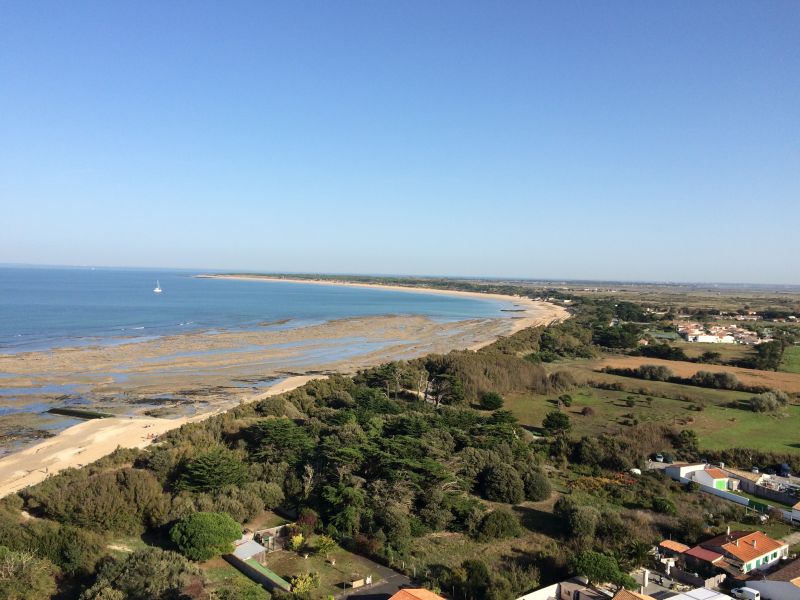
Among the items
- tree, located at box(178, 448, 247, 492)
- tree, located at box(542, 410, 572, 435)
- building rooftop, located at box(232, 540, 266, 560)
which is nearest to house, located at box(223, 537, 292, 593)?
building rooftop, located at box(232, 540, 266, 560)

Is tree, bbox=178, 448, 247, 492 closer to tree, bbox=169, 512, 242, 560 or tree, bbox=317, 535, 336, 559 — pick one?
tree, bbox=169, 512, 242, 560

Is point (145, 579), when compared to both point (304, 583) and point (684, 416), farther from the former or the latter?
point (684, 416)

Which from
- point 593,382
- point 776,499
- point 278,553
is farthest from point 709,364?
point 278,553

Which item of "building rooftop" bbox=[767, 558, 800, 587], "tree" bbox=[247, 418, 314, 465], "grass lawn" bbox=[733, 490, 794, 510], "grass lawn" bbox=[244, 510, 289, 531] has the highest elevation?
"tree" bbox=[247, 418, 314, 465]

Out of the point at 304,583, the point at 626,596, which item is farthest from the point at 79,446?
the point at 626,596

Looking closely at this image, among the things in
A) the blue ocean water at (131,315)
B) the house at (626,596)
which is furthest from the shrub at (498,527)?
the blue ocean water at (131,315)

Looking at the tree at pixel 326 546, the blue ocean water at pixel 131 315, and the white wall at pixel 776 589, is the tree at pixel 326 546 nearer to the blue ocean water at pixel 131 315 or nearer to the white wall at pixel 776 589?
the white wall at pixel 776 589

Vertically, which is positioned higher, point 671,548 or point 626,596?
point 626,596
